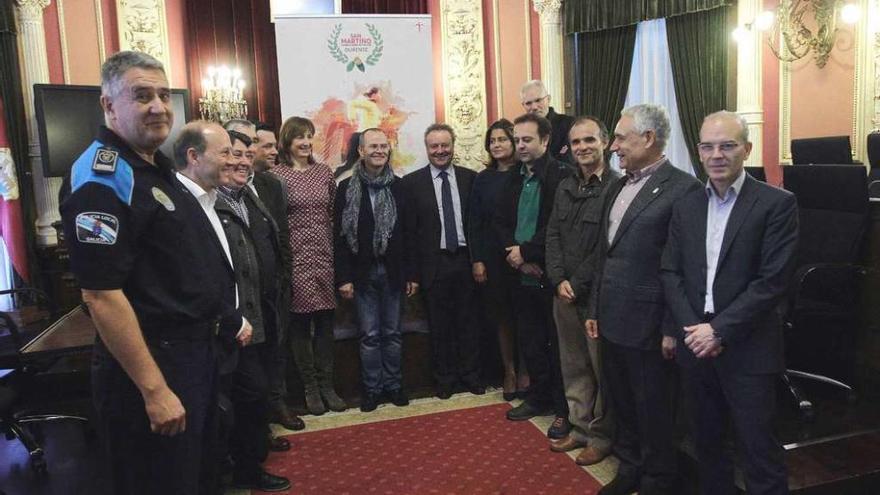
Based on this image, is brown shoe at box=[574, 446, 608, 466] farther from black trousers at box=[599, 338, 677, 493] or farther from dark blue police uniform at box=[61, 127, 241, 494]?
dark blue police uniform at box=[61, 127, 241, 494]

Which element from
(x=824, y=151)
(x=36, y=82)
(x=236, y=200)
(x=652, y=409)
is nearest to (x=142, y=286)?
(x=236, y=200)

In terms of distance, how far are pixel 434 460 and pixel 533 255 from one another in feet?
3.49

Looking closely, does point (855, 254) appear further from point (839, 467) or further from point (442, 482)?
point (442, 482)

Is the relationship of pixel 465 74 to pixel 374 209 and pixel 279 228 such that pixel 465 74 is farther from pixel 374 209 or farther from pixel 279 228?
pixel 279 228

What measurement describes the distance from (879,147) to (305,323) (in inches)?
134

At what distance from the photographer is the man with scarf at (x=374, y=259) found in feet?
11.7

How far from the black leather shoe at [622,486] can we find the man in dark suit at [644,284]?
5cm

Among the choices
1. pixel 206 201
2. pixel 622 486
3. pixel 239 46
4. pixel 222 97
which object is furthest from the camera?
pixel 239 46

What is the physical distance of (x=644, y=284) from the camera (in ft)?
7.95

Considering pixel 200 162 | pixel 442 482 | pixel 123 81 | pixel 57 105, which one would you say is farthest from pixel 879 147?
pixel 57 105

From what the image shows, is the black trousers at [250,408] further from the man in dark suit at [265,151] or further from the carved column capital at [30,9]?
the carved column capital at [30,9]

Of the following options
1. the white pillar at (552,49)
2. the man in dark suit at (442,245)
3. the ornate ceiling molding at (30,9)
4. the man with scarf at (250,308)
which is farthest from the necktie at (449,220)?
the ornate ceiling molding at (30,9)

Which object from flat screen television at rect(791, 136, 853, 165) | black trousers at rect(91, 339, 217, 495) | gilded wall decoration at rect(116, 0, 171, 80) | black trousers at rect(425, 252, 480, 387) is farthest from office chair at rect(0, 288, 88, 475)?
flat screen television at rect(791, 136, 853, 165)

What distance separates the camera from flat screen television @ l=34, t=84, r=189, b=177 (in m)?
4.93
